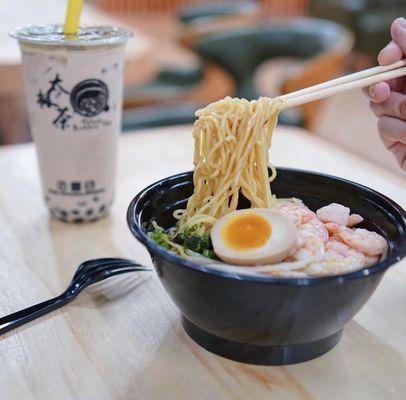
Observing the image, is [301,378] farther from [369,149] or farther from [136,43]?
[369,149]

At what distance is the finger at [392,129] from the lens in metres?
1.11

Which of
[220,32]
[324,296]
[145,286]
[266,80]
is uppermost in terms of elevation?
[324,296]

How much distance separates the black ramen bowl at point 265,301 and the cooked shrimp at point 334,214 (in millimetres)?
48

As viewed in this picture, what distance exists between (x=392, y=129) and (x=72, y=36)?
60 cm

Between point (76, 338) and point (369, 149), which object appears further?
point (369, 149)

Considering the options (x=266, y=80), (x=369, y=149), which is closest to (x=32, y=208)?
(x=369, y=149)

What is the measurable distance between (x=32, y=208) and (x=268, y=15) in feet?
21.1

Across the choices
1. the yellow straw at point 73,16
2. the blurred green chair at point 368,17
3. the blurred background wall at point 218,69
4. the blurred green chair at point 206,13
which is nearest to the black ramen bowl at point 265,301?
the yellow straw at point 73,16

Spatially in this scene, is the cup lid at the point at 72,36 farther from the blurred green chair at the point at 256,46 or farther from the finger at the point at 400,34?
the blurred green chair at the point at 256,46

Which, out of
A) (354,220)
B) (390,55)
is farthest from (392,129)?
(354,220)

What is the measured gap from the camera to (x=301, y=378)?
791mm

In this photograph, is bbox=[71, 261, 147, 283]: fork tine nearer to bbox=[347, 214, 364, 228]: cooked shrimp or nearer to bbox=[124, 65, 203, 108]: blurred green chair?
bbox=[347, 214, 364, 228]: cooked shrimp

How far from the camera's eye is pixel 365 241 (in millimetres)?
853

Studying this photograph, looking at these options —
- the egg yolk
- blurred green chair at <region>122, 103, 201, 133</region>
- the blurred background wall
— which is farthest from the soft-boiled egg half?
blurred green chair at <region>122, 103, 201, 133</region>
